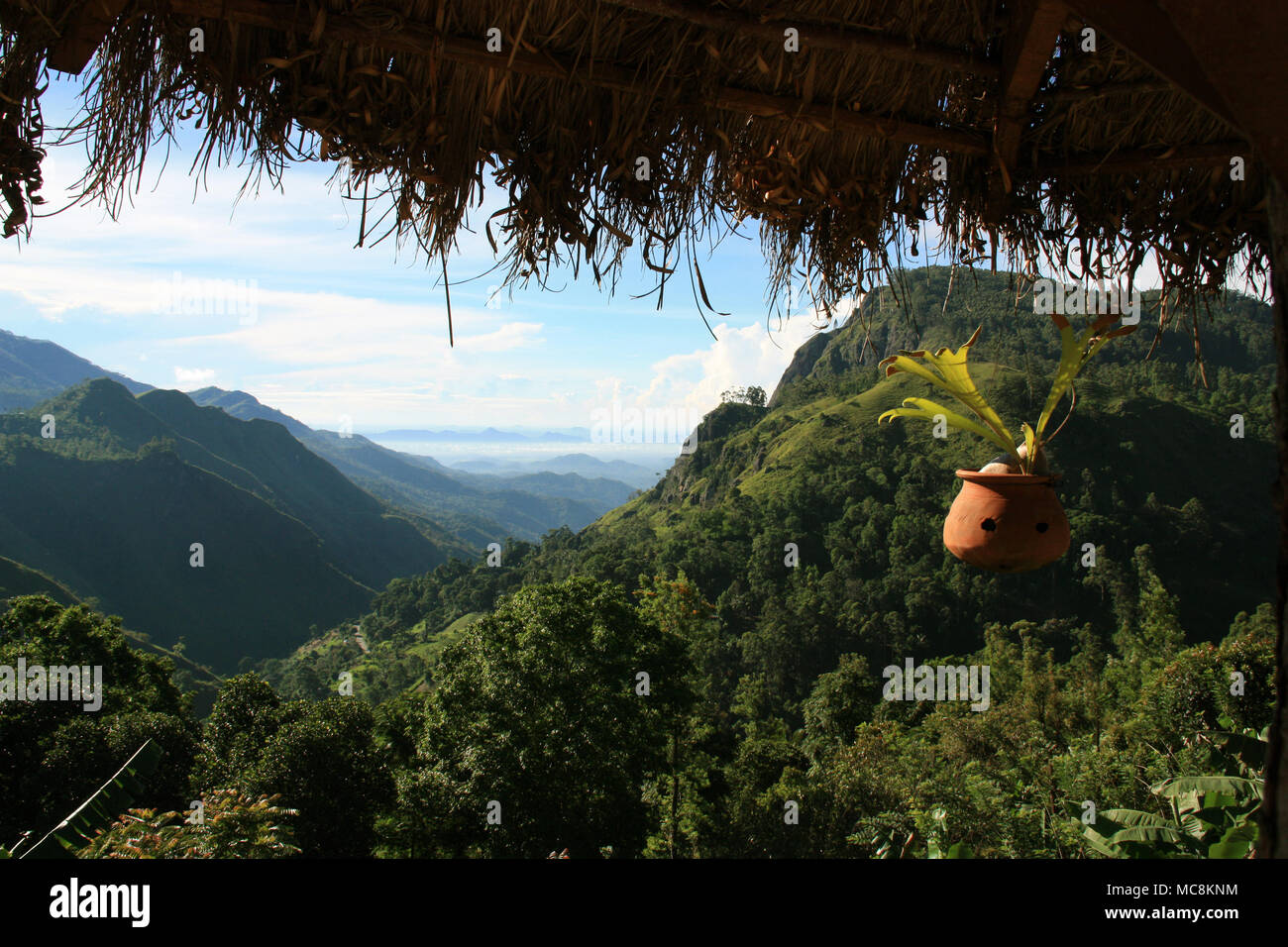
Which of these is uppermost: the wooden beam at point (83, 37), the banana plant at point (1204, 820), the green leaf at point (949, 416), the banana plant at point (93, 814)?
the wooden beam at point (83, 37)

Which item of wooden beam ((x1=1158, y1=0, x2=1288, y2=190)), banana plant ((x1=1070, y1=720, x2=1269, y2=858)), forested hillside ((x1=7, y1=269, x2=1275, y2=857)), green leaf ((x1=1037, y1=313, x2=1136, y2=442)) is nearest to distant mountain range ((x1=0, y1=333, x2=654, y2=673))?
forested hillside ((x1=7, y1=269, x2=1275, y2=857))

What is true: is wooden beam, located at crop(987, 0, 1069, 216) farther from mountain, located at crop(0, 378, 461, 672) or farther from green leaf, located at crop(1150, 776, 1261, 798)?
mountain, located at crop(0, 378, 461, 672)

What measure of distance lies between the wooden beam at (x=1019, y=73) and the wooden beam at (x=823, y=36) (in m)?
0.07

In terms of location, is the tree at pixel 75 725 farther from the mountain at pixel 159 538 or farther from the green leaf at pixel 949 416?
the mountain at pixel 159 538

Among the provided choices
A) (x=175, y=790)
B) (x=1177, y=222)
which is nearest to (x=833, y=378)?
(x=175, y=790)

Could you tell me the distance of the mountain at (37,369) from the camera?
107 meters

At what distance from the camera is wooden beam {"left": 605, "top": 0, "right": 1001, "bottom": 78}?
4.82 ft

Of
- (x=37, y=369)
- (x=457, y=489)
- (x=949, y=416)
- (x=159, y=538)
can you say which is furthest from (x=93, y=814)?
(x=457, y=489)

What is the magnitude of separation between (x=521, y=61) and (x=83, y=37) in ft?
2.46

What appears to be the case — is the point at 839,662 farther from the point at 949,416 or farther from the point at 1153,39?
the point at 1153,39

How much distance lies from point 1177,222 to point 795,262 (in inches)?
43.4

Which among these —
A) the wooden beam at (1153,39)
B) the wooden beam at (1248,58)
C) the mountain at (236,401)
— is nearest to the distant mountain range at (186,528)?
the wooden beam at (1153,39)

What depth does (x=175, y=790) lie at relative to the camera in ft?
43.7

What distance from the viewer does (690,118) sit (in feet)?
5.60
